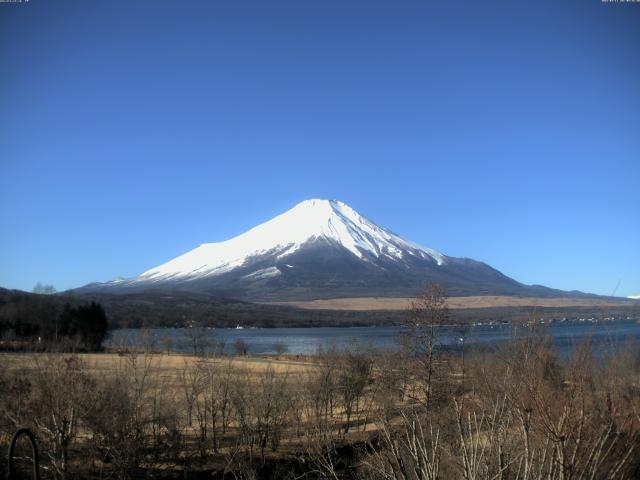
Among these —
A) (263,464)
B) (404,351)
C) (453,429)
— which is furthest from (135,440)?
(404,351)

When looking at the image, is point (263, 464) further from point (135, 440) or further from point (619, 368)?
point (619, 368)

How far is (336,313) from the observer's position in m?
200

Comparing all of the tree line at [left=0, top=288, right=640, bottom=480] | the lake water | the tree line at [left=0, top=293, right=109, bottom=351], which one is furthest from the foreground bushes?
the tree line at [left=0, top=293, right=109, bottom=351]

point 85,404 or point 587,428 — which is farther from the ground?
point 587,428

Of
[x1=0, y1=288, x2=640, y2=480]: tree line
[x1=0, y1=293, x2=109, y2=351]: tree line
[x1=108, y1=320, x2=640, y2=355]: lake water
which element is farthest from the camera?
[x1=0, y1=293, x2=109, y2=351]: tree line

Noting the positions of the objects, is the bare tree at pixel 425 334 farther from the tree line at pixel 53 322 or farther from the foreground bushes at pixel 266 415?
the tree line at pixel 53 322

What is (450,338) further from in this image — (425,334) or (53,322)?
(53,322)

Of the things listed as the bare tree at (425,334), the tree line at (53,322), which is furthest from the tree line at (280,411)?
the tree line at (53,322)

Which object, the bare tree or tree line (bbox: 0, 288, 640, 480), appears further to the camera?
the bare tree

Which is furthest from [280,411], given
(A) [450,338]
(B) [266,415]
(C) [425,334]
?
(A) [450,338]

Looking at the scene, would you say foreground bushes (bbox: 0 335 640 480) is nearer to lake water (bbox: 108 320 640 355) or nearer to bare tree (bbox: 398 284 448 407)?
bare tree (bbox: 398 284 448 407)

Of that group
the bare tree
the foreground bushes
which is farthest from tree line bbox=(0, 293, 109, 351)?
the bare tree

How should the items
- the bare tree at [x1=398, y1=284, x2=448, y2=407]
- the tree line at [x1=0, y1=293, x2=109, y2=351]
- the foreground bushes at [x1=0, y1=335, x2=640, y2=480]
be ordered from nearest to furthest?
the foreground bushes at [x1=0, y1=335, x2=640, y2=480] < the bare tree at [x1=398, y1=284, x2=448, y2=407] < the tree line at [x1=0, y1=293, x2=109, y2=351]

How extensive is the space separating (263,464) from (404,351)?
810 cm
